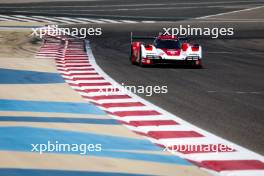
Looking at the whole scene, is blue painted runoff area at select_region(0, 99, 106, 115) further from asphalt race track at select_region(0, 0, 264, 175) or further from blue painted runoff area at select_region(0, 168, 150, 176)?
blue painted runoff area at select_region(0, 168, 150, 176)

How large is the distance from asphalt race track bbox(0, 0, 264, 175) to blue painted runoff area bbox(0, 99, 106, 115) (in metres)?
1.49

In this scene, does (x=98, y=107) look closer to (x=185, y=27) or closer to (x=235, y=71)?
(x=235, y=71)

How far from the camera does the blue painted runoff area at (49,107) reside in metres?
11.6

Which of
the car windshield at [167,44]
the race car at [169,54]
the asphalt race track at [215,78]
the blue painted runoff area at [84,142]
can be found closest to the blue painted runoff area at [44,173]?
the blue painted runoff area at [84,142]

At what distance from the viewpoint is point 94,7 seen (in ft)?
189

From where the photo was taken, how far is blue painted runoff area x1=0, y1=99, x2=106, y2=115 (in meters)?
11.6

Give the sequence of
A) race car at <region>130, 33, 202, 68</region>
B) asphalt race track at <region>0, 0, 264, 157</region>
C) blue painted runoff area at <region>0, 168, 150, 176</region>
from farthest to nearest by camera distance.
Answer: race car at <region>130, 33, 202, 68</region> < asphalt race track at <region>0, 0, 264, 157</region> < blue painted runoff area at <region>0, 168, 150, 176</region>

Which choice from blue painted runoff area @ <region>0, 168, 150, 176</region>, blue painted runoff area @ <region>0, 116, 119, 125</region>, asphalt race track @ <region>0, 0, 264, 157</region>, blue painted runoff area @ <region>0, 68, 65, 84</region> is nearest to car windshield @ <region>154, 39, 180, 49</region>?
asphalt race track @ <region>0, 0, 264, 157</region>

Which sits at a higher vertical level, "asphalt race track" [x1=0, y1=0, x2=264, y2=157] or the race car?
the race car

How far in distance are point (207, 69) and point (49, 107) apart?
31.3 feet

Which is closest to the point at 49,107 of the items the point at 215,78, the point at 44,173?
the point at 44,173

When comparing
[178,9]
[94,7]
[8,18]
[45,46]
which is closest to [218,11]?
[178,9]

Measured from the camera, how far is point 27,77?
16.2 meters

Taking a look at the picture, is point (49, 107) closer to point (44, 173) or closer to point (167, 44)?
point (44, 173)
